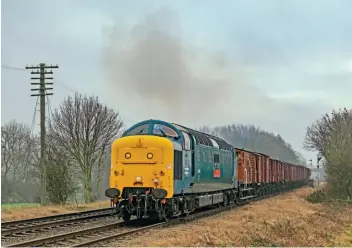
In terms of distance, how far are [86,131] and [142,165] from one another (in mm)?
26489

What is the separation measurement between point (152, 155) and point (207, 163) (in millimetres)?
5225

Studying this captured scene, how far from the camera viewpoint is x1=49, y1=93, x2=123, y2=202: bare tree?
4219cm

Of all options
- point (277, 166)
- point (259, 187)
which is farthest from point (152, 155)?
point (277, 166)

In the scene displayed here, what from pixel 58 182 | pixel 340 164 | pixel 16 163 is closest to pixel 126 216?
pixel 58 182

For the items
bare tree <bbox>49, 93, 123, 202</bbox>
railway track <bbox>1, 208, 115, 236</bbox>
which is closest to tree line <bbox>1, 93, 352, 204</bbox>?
bare tree <bbox>49, 93, 123, 202</bbox>

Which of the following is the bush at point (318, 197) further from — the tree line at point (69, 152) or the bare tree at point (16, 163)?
the bare tree at point (16, 163)

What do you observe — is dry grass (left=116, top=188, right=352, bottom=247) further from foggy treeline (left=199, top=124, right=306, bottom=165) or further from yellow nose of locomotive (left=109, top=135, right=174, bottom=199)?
foggy treeline (left=199, top=124, right=306, bottom=165)

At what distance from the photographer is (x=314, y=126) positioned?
70.6 metres

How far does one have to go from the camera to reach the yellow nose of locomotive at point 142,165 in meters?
18.2

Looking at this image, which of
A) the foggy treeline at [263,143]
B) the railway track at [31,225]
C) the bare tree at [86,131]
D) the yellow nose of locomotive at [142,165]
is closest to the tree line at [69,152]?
the bare tree at [86,131]

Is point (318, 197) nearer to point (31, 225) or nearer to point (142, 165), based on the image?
→ point (142, 165)

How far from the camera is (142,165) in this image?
18422 millimetres

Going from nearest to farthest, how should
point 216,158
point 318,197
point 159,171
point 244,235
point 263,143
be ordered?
point 244,235, point 159,171, point 216,158, point 318,197, point 263,143

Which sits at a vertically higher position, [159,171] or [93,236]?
[159,171]
